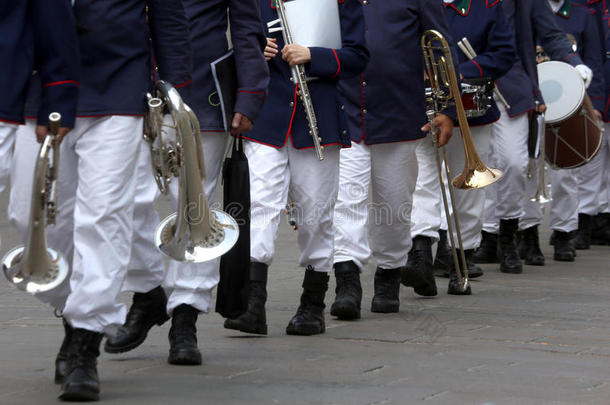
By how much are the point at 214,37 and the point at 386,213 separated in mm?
1884

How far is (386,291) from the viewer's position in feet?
23.3

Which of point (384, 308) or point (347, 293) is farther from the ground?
point (347, 293)

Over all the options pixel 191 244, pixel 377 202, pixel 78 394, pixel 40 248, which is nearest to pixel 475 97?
pixel 377 202

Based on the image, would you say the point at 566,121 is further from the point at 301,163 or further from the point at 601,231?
the point at 301,163

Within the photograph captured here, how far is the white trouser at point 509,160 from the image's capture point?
905cm

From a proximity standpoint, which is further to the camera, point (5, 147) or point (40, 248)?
point (5, 147)

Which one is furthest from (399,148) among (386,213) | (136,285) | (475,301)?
(136,285)

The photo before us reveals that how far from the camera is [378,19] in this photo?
7.06 metres

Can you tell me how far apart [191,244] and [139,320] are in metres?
0.75

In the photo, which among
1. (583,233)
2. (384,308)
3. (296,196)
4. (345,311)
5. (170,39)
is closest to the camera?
(170,39)

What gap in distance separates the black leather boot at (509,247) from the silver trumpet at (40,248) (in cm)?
527

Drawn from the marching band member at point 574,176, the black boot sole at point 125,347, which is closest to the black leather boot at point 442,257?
the marching band member at point 574,176

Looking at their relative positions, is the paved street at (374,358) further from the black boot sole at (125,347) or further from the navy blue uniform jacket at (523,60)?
the navy blue uniform jacket at (523,60)

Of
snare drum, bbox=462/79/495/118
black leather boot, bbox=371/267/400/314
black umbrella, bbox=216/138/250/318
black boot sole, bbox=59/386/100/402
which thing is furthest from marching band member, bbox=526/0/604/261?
black boot sole, bbox=59/386/100/402
